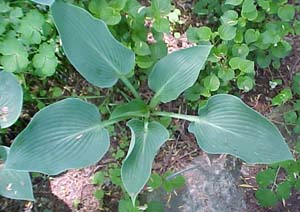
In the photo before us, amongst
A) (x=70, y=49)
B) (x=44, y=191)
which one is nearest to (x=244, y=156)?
(x=70, y=49)

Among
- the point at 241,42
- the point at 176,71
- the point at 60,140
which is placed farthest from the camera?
the point at 241,42

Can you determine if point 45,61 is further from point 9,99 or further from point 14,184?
point 14,184

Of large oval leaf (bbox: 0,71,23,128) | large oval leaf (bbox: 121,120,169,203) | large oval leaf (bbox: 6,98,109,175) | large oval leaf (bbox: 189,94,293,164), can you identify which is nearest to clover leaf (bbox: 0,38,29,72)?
large oval leaf (bbox: 0,71,23,128)

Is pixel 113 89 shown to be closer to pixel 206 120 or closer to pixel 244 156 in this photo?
pixel 206 120

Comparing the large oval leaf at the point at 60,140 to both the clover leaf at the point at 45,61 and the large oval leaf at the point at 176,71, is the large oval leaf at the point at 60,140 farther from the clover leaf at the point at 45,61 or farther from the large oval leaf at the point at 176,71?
the large oval leaf at the point at 176,71

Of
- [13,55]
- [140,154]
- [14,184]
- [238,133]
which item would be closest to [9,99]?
[13,55]
